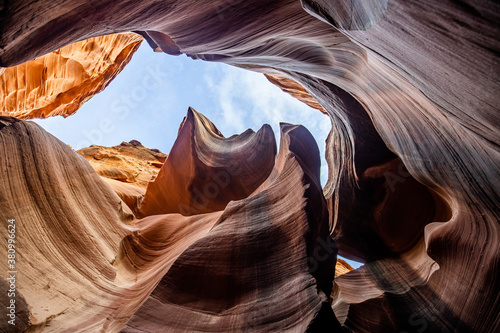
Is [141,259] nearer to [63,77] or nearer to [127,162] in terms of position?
[127,162]

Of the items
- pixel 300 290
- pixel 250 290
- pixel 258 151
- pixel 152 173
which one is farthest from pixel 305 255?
pixel 152 173

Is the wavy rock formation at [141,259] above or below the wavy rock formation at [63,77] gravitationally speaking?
below

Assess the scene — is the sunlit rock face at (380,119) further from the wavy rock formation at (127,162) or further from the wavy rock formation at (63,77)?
the wavy rock formation at (63,77)

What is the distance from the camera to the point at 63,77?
14.2 metres

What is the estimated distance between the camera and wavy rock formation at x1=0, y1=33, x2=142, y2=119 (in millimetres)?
11992

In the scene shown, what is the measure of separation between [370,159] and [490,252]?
3.55m

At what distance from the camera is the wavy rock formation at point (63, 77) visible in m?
12.0

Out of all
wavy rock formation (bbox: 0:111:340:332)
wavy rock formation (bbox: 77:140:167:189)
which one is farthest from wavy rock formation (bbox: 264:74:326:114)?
wavy rock formation (bbox: 0:111:340:332)

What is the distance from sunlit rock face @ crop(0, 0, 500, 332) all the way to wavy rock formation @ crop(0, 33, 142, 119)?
883 centimetres

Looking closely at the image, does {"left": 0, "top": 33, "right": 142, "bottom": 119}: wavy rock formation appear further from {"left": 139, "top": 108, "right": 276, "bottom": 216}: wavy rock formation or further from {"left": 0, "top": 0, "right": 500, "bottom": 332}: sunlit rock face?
{"left": 0, "top": 0, "right": 500, "bottom": 332}: sunlit rock face

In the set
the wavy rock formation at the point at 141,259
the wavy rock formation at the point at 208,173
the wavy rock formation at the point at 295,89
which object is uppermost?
the wavy rock formation at the point at 295,89

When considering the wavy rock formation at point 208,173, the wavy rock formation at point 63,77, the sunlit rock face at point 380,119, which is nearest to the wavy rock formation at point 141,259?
the sunlit rock face at point 380,119

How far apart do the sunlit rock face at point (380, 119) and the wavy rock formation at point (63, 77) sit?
8831mm

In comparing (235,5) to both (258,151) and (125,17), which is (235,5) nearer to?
(125,17)
